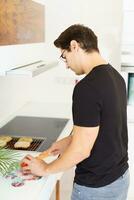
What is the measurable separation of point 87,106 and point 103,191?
0.40 m

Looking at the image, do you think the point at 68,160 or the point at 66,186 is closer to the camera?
the point at 68,160

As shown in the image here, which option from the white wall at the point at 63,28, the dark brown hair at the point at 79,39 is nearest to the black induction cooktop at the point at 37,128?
the white wall at the point at 63,28

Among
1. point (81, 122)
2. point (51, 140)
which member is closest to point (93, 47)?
point (81, 122)

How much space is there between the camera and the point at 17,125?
230cm

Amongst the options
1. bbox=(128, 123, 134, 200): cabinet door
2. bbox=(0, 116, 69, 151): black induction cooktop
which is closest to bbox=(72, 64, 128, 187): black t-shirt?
bbox=(0, 116, 69, 151): black induction cooktop

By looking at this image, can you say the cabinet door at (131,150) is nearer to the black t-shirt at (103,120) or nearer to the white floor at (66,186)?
the white floor at (66,186)

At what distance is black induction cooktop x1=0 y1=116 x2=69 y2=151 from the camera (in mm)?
2010

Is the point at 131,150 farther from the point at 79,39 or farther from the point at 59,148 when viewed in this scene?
the point at 79,39

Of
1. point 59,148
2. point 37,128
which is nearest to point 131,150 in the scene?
point 37,128

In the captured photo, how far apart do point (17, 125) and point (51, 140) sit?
44 cm

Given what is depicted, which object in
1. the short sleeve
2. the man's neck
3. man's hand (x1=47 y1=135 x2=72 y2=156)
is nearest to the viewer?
the short sleeve

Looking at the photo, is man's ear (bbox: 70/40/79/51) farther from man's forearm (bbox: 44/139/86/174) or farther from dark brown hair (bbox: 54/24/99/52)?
man's forearm (bbox: 44/139/86/174)

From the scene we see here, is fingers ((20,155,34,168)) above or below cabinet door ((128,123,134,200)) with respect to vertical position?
above

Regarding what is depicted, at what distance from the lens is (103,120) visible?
1.29 m
